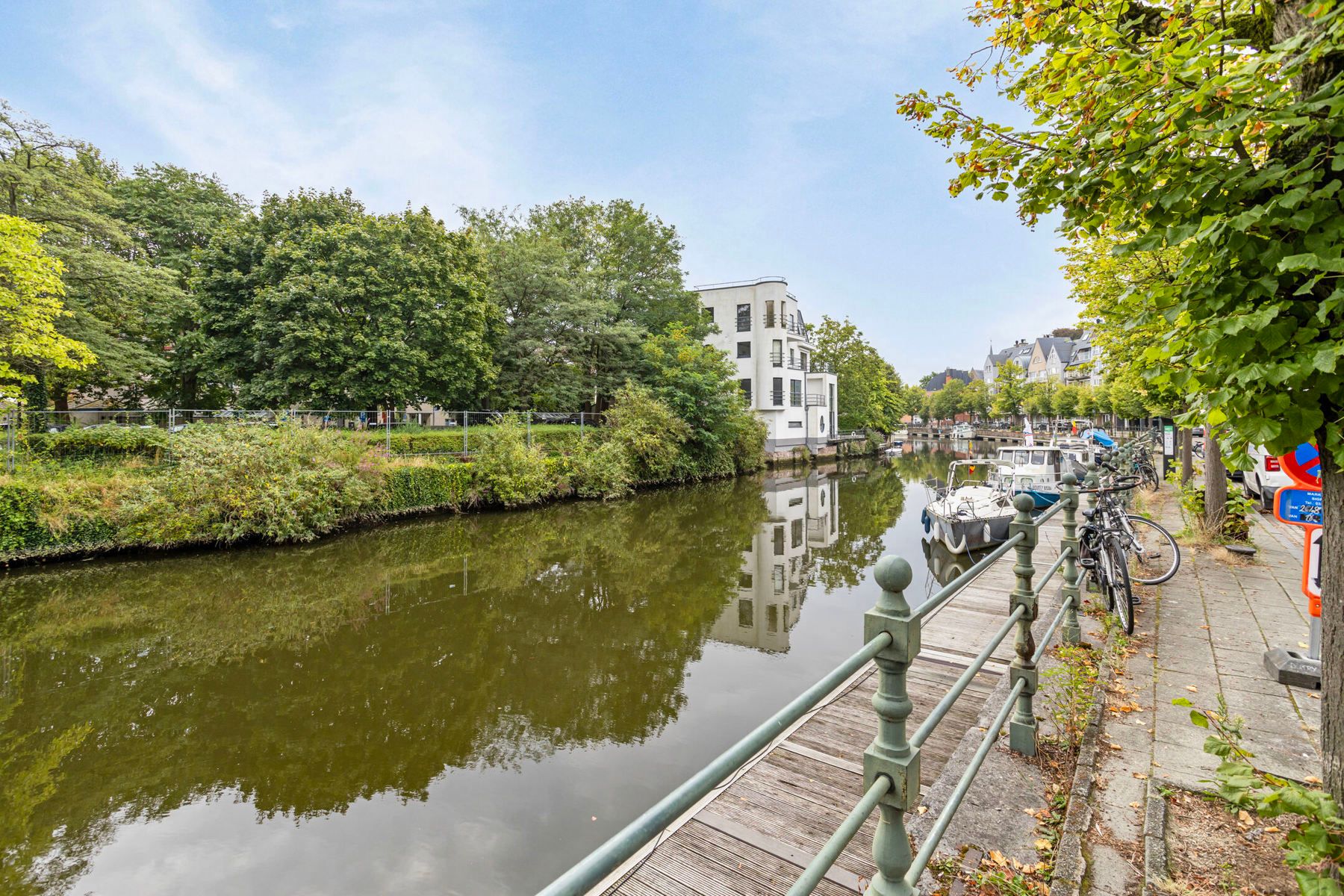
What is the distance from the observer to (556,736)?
18.5ft

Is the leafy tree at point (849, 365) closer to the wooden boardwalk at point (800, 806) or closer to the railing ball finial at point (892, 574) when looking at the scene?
the wooden boardwalk at point (800, 806)

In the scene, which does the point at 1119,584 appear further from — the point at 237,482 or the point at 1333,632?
the point at 237,482

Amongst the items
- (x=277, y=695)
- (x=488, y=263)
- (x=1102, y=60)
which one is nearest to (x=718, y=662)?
(x=277, y=695)

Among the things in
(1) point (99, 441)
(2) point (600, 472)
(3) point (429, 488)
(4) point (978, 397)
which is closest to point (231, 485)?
(1) point (99, 441)

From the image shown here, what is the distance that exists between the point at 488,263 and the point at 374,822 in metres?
22.8

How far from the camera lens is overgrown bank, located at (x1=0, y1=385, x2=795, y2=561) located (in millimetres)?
11250

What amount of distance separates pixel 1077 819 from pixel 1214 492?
7.95 m

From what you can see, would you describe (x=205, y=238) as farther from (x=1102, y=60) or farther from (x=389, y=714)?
(x=1102, y=60)

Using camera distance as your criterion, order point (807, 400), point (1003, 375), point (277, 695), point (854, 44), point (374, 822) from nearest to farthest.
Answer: point (374, 822) → point (277, 695) → point (854, 44) → point (807, 400) → point (1003, 375)

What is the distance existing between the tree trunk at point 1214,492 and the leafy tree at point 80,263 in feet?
78.3

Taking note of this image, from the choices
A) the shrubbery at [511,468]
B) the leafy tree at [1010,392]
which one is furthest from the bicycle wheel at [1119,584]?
the leafy tree at [1010,392]

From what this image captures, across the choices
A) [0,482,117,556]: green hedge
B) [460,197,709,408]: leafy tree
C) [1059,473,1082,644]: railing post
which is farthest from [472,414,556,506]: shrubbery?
[1059,473,1082,644]: railing post

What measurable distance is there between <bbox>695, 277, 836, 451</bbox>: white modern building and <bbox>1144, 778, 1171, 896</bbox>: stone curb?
3538cm

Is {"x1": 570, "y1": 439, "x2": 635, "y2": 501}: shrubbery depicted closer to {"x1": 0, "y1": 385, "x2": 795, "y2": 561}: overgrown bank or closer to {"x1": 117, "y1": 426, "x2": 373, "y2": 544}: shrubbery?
{"x1": 0, "y1": 385, "x2": 795, "y2": 561}: overgrown bank
